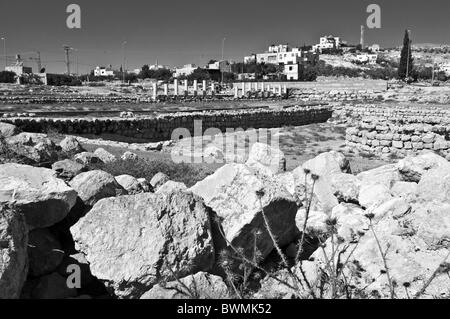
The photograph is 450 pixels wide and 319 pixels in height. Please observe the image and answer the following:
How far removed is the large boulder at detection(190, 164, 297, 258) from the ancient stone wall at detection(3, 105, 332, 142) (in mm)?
13368

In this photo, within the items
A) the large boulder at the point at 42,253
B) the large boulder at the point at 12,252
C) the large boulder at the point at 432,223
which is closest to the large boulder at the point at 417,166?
the large boulder at the point at 432,223

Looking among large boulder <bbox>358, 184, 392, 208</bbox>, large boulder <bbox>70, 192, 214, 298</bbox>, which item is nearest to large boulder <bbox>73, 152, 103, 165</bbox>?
large boulder <bbox>70, 192, 214, 298</bbox>

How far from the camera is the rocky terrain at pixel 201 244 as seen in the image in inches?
132

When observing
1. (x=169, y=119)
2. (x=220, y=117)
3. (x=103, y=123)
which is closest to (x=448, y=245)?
(x=103, y=123)

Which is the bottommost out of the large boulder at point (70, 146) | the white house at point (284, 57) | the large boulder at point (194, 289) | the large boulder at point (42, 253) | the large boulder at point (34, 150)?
the large boulder at point (194, 289)

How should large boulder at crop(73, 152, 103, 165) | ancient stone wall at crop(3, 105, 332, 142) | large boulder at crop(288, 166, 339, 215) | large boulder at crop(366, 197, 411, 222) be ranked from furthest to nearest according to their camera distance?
ancient stone wall at crop(3, 105, 332, 142) < large boulder at crop(73, 152, 103, 165) < large boulder at crop(288, 166, 339, 215) < large boulder at crop(366, 197, 411, 222)

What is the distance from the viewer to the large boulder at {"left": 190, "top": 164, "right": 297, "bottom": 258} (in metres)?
4.13

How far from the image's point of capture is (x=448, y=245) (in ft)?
14.1

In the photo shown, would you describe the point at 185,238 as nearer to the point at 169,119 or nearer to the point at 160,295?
the point at 160,295

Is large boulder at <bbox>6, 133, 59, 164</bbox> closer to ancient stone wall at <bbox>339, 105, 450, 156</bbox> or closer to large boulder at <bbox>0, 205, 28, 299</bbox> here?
large boulder at <bbox>0, 205, 28, 299</bbox>

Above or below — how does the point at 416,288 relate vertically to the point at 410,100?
below

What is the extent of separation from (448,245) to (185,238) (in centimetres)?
267

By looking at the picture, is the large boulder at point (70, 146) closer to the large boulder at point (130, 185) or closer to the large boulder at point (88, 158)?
the large boulder at point (88, 158)

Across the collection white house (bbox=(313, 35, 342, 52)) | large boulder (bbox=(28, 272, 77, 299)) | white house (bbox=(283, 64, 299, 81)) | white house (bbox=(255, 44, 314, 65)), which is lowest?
large boulder (bbox=(28, 272, 77, 299))
